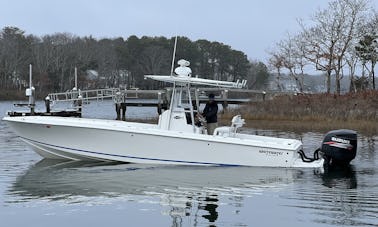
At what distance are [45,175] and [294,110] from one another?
22868mm

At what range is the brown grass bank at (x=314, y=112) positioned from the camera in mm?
31250

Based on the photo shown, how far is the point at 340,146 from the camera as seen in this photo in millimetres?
15180

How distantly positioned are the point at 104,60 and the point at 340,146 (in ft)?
297

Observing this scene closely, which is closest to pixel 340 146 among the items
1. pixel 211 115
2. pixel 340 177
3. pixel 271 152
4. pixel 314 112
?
pixel 340 177

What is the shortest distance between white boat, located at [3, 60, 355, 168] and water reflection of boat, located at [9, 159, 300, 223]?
249 mm

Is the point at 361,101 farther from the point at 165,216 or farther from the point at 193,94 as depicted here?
the point at 165,216

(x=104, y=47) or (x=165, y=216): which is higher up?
(x=104, y=47)

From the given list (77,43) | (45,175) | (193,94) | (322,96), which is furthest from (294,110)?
(77,43)

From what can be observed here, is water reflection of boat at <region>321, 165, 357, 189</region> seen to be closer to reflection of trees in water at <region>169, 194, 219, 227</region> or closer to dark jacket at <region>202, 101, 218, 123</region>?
reflection of trees in water at <region>169, 194, 219, 227</region>

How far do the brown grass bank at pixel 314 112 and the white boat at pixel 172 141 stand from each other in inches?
552

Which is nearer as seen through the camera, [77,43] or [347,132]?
[347,132]

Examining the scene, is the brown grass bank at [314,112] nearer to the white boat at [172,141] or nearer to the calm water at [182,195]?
the white boat at [172,141]

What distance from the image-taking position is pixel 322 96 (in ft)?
124

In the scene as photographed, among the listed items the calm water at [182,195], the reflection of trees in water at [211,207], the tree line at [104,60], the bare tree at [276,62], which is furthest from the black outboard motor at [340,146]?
the tree line at [104,60]
